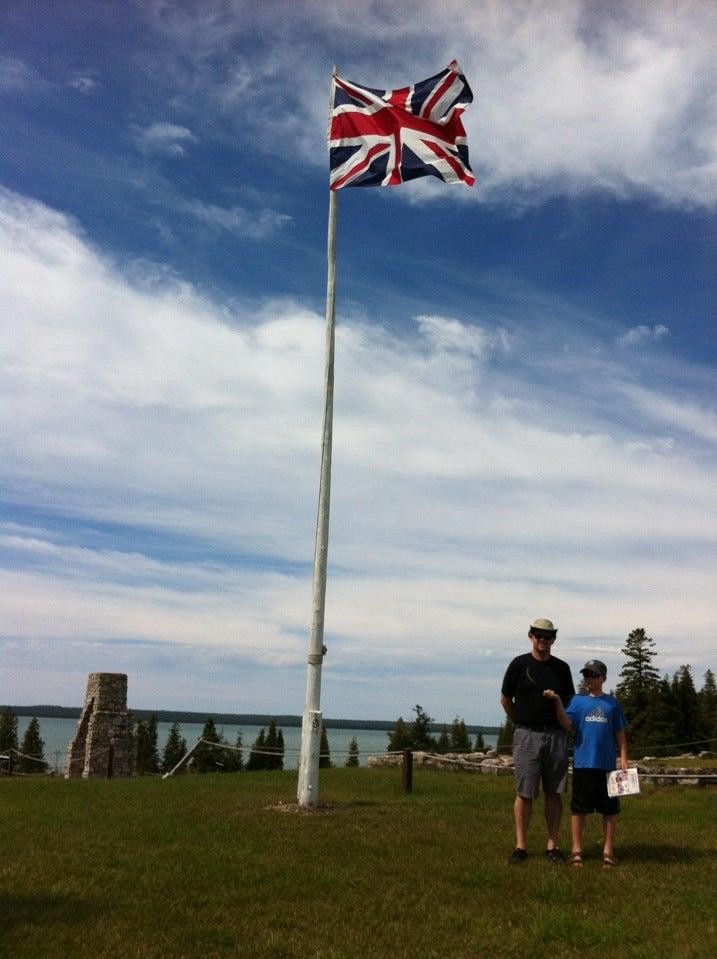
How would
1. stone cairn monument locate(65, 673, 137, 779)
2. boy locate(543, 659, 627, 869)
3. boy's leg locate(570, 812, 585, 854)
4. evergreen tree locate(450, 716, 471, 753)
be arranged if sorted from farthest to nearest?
evergreen tree locate(450, 716, 471, 753) → stone cairn monument locate(65, 673, 137, 779) → boy locate(543, 659, 627, 869) → boy's leg locate(570, 812, 585, 854)

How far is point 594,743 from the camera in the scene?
7.44 m

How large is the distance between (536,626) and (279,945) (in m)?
3.57

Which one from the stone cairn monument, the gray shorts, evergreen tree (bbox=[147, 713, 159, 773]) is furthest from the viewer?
evergreen tree (bbox=[147, 713, 159, 773])

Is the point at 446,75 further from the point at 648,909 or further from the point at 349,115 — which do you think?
the point at 648,909

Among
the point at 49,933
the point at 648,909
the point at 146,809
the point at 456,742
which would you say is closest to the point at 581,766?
the point at 648,909

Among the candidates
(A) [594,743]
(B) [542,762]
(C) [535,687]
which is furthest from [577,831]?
(C) [535,687]

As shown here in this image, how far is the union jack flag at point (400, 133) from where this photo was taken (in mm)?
12047

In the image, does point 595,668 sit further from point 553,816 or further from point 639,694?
point 639,694

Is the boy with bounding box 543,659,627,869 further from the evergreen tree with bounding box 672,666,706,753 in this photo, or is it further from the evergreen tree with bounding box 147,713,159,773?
the evergreen tree with bounding box 147,713,159,773

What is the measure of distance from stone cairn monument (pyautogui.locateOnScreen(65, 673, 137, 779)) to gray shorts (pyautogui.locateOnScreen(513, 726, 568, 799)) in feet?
65.5

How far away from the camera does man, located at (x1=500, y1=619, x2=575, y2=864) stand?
7445 mm

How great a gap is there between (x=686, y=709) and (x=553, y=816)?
35.4m

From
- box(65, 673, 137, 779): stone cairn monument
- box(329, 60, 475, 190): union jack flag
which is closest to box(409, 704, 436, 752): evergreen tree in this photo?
box(65, 673, 137, 779): stone cairn monument

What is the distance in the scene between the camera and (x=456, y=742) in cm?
5166
